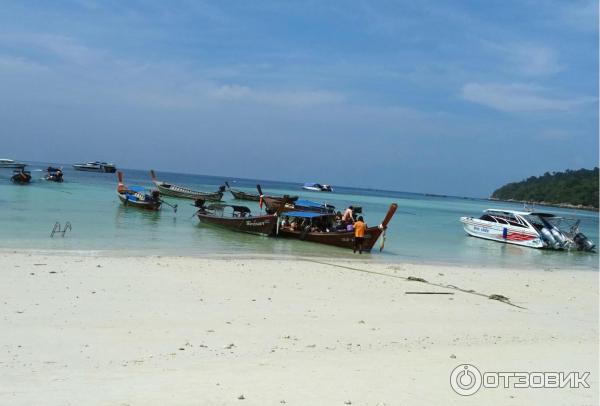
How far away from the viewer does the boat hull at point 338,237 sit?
20688 millimetres

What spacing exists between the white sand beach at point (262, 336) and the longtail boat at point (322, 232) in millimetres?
7532

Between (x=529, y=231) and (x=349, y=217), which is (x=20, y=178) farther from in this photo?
(x=529, y=231)

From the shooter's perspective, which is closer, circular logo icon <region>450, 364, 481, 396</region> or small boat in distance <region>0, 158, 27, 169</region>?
circular logo icon <region>450, 364, 481, 396</region>

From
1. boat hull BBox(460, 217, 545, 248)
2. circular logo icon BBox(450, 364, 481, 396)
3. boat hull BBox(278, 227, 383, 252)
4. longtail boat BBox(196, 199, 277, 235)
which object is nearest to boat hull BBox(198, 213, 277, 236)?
longtail boat BBox(196, 199, 277, 235)

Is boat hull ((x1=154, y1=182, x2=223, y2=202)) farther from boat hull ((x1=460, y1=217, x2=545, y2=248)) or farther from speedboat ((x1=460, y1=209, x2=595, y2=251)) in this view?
speedboat ((x1=460, y1=209, x2=595, y2=251))

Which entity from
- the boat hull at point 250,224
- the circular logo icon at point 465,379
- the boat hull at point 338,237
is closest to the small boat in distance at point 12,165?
the boat hull at point 250,224

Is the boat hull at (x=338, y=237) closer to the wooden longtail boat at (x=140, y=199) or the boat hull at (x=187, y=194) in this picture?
the wooden longtail boat at (x=140, y=199)

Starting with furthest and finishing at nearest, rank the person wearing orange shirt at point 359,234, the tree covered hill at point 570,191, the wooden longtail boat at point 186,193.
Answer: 1. the tree covered hill at point 570,191
2. the wooden longtail boat at point 186,193
3. the person wearing orange shirt at point 359,234

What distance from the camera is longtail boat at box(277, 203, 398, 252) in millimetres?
20828

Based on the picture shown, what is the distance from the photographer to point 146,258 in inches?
571

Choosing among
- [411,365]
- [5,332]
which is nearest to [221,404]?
[411,365]

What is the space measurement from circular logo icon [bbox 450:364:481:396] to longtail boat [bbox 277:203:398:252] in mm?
14057

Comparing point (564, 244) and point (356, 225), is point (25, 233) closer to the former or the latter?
point (356, 225)

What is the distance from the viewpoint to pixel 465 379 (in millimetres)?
5914
